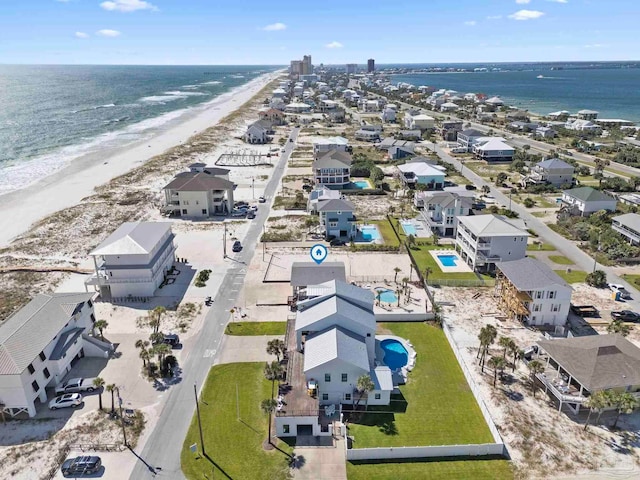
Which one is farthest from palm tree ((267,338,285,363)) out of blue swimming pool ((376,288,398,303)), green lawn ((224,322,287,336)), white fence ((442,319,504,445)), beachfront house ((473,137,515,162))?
beachfront house ((473,137,515,162))

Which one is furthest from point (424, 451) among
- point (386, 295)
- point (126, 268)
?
point (126, 268)

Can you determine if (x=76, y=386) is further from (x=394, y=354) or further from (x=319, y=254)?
(x=319, y=254)

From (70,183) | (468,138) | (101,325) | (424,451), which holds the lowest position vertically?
(424,451)

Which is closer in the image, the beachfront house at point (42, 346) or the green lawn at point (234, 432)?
the green lawn at point (234, 432)

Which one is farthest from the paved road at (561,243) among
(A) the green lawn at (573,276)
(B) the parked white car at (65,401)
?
(B) the parked white car at (65,401)

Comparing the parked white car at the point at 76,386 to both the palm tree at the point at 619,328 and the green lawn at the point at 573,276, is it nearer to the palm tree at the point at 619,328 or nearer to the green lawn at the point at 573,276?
the palm tree at the point at 619,328

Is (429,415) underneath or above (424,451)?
underneath

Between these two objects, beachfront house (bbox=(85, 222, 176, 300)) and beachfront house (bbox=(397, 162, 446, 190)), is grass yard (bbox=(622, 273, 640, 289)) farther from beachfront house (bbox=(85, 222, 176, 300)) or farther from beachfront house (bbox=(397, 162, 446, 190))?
beachfront house (bbox=(85, 222, 176, 300))

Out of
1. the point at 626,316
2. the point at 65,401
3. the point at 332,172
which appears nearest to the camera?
the point at 65,401
